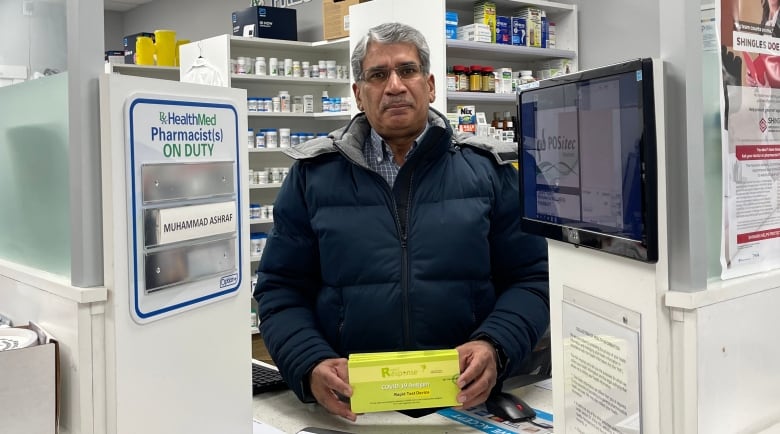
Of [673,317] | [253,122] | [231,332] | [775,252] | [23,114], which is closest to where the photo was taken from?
[673,317]

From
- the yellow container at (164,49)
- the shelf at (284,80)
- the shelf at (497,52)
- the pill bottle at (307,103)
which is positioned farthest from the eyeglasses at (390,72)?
the yellow container at (164,49)

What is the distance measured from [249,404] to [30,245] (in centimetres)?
55

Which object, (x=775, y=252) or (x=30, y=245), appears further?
(x=30, y=245)

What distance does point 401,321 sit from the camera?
2.12 meters

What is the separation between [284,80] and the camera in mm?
6520

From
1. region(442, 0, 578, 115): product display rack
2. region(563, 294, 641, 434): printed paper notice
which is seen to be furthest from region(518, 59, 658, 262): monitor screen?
region(442, 0, 578, 115): product display rack

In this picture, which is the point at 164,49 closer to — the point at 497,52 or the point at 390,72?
the point at 497,52

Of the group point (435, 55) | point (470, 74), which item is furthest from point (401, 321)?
point (470, 74)

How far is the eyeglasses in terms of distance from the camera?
7.30 ft

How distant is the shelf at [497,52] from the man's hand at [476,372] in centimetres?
361

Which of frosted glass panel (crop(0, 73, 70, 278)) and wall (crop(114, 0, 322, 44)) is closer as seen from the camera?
frosted glass panel (crop(0, 73, 70, 278))

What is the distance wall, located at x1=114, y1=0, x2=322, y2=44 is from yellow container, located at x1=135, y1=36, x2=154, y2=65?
70.6 inches

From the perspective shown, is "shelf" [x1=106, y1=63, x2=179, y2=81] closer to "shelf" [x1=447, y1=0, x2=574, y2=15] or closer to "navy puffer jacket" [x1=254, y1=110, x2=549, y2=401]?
"shelf" [x1=447, y1=0, x2=574, y2=15]

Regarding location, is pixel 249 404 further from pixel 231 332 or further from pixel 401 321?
pixel 401 321
